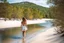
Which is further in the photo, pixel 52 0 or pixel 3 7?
pixel 3 7

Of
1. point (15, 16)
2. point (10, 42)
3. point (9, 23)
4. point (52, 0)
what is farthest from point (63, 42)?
point (15, 16)

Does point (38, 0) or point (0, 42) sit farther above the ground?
point (38, 0)

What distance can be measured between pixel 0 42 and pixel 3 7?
1178 cm

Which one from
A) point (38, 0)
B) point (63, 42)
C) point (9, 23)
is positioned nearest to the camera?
point (63, 42)

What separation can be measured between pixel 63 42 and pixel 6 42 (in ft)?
6.74

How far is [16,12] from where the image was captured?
71.3ft

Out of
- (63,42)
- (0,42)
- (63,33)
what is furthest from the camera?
(63,33)

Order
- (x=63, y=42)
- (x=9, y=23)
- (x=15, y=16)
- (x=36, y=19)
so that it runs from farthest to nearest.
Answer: (x=36, y=19), (x=15, y=16), (x=9, y=23), (x=63, y=42)

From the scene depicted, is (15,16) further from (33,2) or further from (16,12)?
(33,2)

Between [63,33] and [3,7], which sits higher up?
[3,7]

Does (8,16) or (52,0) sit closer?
(52,0)

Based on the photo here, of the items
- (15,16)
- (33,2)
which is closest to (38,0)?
(33,2)

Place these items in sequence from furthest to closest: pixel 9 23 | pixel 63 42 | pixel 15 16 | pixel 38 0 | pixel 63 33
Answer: pixel 15 16, pixel 9 23, pixel 38 0, pixel 63 33, pixel 63 42

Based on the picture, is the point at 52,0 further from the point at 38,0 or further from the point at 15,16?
the point at 15,16
